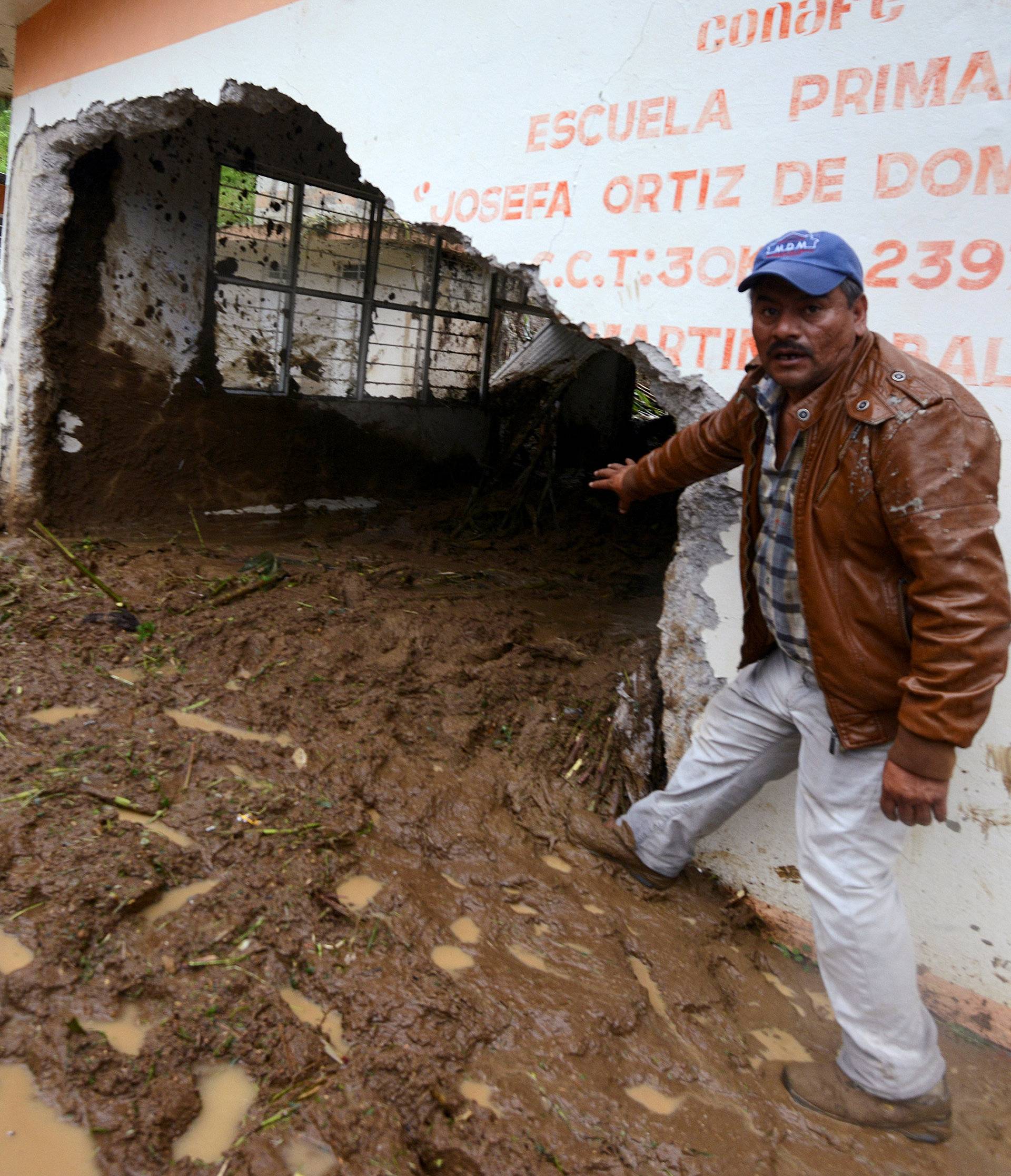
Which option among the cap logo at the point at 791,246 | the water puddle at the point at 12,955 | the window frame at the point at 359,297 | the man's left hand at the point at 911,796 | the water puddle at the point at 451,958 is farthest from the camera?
the window frame at the point at 359,297

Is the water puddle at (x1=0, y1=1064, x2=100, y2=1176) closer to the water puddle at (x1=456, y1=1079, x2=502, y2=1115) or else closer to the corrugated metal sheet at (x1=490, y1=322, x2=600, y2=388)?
the water puddle at (x1=456, y1=1079, x2=502, y2=1115)

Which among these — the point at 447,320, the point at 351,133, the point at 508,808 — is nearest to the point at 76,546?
the point at 351,133

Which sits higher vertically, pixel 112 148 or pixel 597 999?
pixel 112 148

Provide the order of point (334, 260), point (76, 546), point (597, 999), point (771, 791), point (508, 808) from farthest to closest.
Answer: point (334, 260)
point (76, 546)
point (508, 808)
point (771, 791)
point (597, 999)

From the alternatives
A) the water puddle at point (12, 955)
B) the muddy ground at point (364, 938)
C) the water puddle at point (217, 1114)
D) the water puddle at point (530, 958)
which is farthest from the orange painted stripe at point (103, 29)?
the water puddle at point (217, 1114)

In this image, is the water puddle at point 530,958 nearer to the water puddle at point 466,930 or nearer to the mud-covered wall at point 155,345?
the water puddle at point 466,930

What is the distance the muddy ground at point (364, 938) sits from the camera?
6.52 feet

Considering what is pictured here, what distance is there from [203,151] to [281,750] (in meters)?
4.34

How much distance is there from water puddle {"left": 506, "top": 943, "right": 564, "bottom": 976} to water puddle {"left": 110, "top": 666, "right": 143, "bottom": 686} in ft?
6.52

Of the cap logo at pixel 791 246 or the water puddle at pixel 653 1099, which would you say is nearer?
the cap logo at pixel 791 246

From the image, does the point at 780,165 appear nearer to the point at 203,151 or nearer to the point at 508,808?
the point at 508,808

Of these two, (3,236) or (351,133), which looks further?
(3,236)

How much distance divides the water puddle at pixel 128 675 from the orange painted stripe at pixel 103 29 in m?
2.86

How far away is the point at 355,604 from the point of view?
184 inches
